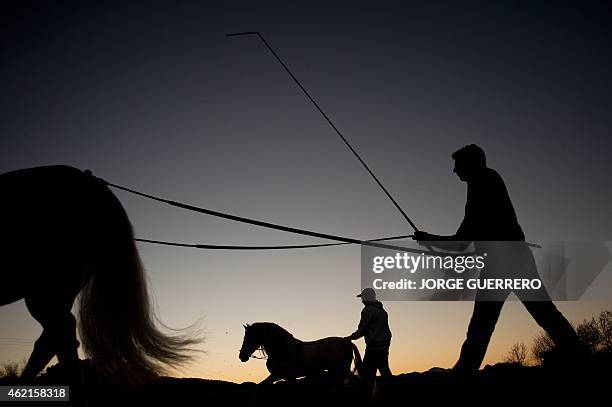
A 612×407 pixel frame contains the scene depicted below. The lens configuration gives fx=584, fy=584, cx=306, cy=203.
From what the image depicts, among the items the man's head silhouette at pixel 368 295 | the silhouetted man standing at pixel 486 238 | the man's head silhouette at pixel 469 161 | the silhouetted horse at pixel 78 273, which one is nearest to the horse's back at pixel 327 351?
the man's head silhouette at pixel 368 295

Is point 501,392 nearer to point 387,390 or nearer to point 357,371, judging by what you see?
point 387,390

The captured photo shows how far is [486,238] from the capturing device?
5137 mm

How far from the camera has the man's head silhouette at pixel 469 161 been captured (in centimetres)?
527

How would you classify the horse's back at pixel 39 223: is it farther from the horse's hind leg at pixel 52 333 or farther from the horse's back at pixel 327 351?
the horse's back at pixel 327 351

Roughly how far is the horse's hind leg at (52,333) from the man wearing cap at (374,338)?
4989 millimetres

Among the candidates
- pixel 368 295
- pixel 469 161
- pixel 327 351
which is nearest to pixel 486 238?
pixel 469 161

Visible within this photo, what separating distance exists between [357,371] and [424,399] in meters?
4.05

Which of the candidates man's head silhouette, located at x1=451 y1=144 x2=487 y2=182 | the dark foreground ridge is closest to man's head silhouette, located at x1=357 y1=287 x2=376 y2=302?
the dark foreground ridge

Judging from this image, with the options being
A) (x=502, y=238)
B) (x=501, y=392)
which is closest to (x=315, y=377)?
(x=501, y=392)

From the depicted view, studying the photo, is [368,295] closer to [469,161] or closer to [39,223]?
[469,161]

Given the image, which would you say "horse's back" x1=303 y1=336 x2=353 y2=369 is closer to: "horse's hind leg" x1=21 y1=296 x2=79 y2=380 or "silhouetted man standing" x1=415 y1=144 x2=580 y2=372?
"silhouetted man standing" x1=415 y1=144 x2=580 y2=372

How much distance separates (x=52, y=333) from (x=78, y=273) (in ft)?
1.63

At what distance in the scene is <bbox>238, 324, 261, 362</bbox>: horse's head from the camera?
9.88 meters

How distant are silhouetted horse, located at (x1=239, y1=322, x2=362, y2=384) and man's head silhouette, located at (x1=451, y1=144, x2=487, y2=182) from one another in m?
4.61
